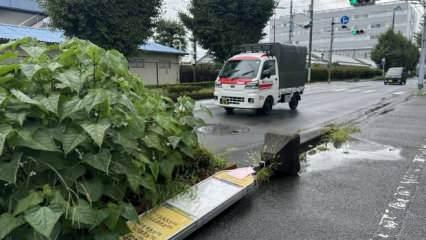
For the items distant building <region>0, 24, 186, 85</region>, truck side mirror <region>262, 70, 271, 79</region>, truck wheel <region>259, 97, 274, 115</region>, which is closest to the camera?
truck side mirror <region>262, 70, 271, 79</region>

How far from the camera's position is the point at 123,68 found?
9.32ft

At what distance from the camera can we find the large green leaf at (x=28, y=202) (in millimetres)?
1924

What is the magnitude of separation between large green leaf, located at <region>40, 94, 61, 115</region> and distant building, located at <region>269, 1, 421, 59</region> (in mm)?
77865

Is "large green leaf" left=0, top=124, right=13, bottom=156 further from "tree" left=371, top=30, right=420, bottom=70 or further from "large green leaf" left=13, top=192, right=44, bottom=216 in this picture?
"tree" left=371, top=30, right=420, bottom=70

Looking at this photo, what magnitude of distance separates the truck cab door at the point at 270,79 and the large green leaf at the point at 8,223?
9.17 metres

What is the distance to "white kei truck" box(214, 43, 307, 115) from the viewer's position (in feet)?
34.9

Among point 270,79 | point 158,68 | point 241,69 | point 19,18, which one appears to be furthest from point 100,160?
point 19,18

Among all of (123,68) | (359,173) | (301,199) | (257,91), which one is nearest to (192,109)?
(123,68)

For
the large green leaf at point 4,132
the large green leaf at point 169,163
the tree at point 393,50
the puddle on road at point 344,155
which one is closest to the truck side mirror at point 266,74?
the puddle on road at point 344,155

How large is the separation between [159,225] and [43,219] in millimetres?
1174

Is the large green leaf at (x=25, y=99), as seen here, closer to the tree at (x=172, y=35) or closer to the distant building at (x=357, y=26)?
the tree at (x=172, y=35)

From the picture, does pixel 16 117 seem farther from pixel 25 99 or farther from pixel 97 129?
pixel 97 129

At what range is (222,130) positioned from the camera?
859cm

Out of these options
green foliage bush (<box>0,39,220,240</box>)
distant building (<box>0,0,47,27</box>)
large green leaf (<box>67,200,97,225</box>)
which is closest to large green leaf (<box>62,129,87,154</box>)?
green foliage bush (<box>0,39,220,240</box>)
